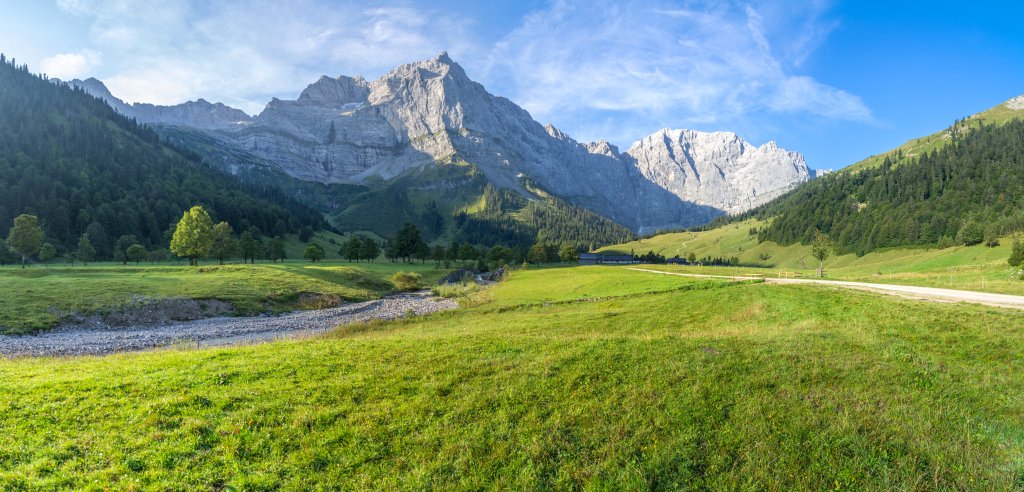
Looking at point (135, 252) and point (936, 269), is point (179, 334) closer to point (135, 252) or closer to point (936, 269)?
point (135, 252)

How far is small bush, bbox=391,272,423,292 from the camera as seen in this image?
93438 millimetres

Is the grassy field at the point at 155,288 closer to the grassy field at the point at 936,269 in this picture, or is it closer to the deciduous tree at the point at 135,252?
the deciduous tree at the point at 135,252

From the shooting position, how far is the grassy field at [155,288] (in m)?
42.5

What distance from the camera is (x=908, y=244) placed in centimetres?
17675

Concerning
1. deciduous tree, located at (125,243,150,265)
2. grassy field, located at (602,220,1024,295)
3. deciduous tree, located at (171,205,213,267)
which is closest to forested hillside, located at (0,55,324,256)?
deciduous tree, located at (125,243,150,265)

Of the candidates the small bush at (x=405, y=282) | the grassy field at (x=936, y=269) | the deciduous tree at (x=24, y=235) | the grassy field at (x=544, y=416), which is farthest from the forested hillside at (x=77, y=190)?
the grassy field at (x=936, y=269)

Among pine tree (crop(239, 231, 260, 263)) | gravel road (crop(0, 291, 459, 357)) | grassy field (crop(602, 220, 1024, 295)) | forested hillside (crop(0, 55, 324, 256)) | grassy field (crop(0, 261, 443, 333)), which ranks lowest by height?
gravel road (crop(0, 291, 459, 357))

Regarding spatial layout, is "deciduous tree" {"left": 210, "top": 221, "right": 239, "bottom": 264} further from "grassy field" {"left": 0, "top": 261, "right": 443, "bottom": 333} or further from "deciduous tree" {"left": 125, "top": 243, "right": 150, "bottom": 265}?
"deciduous tree" {"left": 125, "top": 243, "right": 150, "bottom": 265}

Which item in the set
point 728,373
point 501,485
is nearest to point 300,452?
point 501,485

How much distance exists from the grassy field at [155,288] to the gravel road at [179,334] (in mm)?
4481

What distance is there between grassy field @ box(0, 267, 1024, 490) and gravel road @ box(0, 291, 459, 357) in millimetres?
19378

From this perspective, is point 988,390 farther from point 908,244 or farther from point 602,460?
point 908,244

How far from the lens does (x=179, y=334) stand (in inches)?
1588

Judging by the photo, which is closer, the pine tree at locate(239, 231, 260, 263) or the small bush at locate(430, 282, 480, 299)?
the small bush at locate(430, 282, 480, 299)
